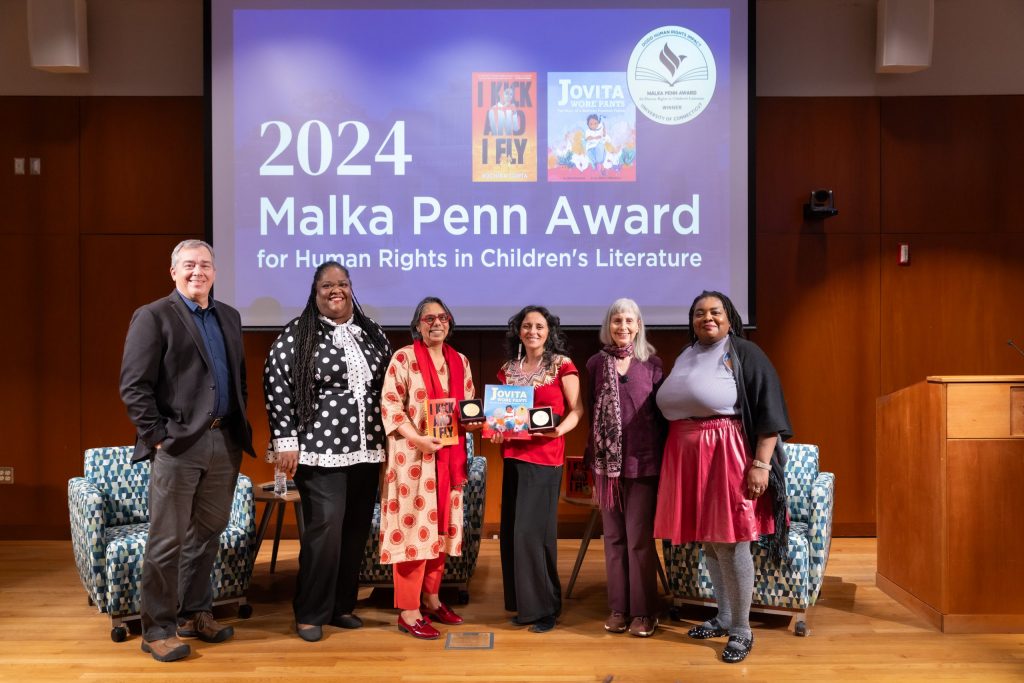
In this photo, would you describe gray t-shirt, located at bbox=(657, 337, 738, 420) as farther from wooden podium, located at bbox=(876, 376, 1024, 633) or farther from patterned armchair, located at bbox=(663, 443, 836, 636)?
wooden podium, located at bbox=(876, 376, 1024, 633)

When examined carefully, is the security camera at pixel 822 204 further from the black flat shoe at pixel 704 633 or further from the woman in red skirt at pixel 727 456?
the black flat shoe at pixel 704 633

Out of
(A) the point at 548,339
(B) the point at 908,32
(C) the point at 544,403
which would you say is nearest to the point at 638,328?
(A) the point at 548,339

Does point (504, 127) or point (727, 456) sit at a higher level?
point (504, 127)

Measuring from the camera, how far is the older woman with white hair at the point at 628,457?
359 cm

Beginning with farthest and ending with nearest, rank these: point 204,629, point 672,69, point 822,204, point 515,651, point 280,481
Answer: point 822,204
point 672,69
point 280,481
point 204,629
point 515,651

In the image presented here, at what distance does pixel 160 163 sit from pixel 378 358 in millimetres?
2986

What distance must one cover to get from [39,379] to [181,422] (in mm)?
3076

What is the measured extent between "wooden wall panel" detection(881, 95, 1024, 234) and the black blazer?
4689 mm

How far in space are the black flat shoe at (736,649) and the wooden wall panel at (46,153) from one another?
5.04 metres

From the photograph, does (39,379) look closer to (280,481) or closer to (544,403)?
(280,481)

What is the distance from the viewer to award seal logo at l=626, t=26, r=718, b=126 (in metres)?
5.36

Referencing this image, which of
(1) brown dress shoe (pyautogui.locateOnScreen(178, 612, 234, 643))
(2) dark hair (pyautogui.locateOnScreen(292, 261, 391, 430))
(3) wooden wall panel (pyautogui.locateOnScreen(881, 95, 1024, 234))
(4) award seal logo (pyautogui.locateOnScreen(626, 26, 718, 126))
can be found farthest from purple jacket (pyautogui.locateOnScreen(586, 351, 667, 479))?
(3) wooden wall panel (pyautogui.locateOnScreen(881, 95, 1024, 234))

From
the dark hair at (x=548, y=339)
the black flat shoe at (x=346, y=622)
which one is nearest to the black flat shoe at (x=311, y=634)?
the black flat shoe at (x=346, y=622)

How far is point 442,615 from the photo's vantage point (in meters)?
3.79
